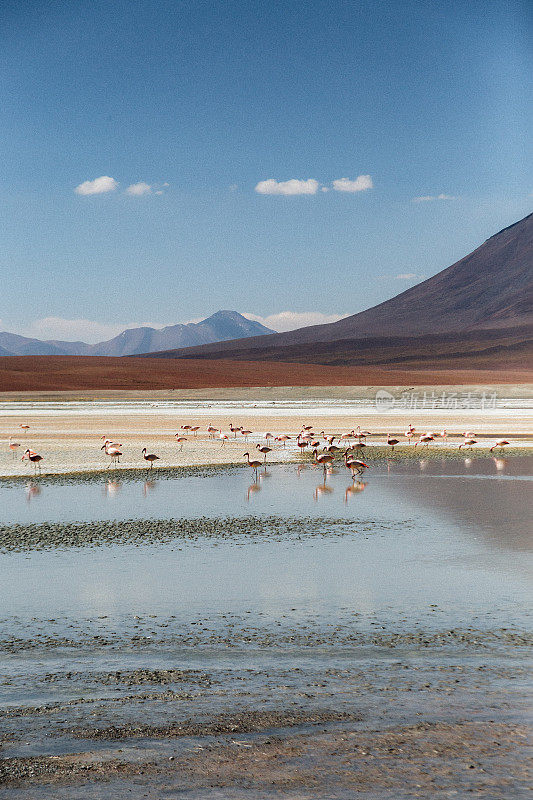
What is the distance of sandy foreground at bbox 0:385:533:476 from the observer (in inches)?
867

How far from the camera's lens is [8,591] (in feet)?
27.6

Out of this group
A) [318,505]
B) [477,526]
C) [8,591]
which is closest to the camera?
[8,591]

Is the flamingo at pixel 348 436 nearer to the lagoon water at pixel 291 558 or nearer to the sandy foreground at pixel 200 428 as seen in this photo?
the sandy foreground at pixel 200 428

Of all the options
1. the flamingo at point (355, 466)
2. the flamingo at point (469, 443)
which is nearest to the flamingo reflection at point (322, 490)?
the flamingo at point (355, 466)

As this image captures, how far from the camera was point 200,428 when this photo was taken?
3078cm

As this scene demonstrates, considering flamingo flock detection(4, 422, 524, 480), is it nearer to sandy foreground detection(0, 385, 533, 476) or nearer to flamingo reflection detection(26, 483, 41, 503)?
sandy foreground detection(0, 385, 533, 476)

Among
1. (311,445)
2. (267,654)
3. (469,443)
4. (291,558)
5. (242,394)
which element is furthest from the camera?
(242,394)

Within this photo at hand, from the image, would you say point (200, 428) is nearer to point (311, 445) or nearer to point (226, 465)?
point (311, 445)

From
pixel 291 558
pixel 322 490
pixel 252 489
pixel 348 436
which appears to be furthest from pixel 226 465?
pixel 291 558

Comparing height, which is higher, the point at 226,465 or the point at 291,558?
the point at 226,465

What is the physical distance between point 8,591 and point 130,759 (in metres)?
4.30

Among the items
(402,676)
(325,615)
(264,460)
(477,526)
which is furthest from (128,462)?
(402,676)

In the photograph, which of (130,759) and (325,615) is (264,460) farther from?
(130,759)

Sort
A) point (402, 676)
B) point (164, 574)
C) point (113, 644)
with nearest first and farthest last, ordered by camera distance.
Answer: point (402, 676) < point (113, 644) < point (164, 574)
